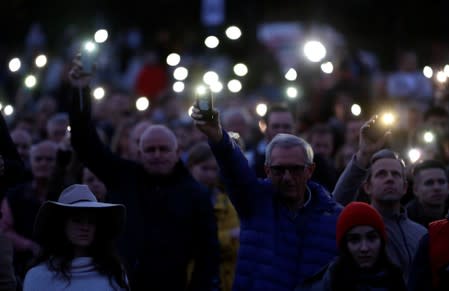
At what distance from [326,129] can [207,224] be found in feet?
12.3

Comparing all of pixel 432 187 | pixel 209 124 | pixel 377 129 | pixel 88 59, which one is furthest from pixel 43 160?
pixel 209 124

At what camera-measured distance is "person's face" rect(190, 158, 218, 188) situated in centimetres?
1288

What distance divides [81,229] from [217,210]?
3.54 meters

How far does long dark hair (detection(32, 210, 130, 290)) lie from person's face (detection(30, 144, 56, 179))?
11.2ft

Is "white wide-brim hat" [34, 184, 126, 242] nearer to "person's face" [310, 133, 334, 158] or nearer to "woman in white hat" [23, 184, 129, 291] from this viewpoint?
"woman in white hat" [23, 184, 129, 291]

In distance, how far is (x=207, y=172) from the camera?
508 inches

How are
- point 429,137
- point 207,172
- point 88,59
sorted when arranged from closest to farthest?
point 88,59, point 207,172, point 429,137

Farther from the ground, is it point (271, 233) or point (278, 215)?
point (278, 215)

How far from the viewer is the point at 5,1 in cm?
2712

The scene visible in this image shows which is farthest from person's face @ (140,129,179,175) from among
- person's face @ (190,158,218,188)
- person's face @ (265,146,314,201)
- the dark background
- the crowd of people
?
the dark background

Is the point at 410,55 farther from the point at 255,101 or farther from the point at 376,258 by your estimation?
the point at 376,258

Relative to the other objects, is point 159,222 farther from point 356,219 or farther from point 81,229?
point 356,219

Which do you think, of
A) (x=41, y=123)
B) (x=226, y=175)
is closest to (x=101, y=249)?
(x=226, y=175)

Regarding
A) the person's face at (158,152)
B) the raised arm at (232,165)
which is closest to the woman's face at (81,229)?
the raised arm at (232,165)
